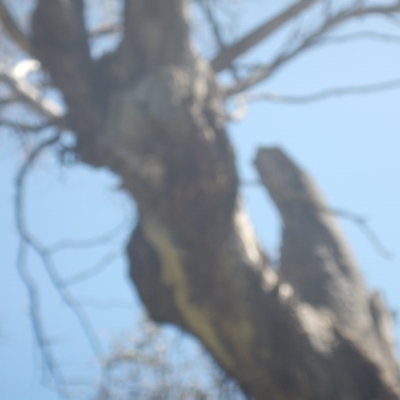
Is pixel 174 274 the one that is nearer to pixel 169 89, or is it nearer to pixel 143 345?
pixel 169 89

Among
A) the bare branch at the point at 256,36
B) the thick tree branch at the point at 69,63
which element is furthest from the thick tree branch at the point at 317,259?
the thick tree branch at the point at 69,63

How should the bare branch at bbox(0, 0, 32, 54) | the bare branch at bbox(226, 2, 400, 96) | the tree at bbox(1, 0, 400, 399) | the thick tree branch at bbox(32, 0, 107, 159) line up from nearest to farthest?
the tree at bbox(1, 0, 400, 399), the thick tree branch at bbox(32, 0, 107, 159), the bare branch at bbox(0, 0, 32, 54), the bare branch at bbox(226, 2, 400, 96)

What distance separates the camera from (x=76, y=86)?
2512 millimetres

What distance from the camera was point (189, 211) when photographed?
2.30 metres

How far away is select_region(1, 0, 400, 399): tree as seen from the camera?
2281 mm

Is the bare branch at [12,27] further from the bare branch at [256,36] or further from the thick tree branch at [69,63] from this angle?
the bare branch at [256,36]

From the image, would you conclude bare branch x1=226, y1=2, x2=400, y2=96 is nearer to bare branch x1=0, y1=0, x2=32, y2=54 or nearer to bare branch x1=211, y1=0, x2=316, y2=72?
bare branch x1=211, y1=0, x2=316, y2=72

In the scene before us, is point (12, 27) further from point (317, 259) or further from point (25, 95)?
point (317, 259)

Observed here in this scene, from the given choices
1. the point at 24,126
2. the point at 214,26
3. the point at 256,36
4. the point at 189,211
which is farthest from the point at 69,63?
the point at 214,26

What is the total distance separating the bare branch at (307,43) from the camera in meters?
3.37

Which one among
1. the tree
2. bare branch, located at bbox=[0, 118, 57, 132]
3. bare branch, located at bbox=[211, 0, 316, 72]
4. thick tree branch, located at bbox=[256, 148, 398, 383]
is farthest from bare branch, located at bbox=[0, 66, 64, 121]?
thick tree branch, located at bbox=[256, 148, 398, 383]

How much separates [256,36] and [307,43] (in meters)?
0.44

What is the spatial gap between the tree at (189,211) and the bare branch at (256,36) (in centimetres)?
57

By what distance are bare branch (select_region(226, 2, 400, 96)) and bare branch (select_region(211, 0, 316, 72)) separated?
18 centimetres
